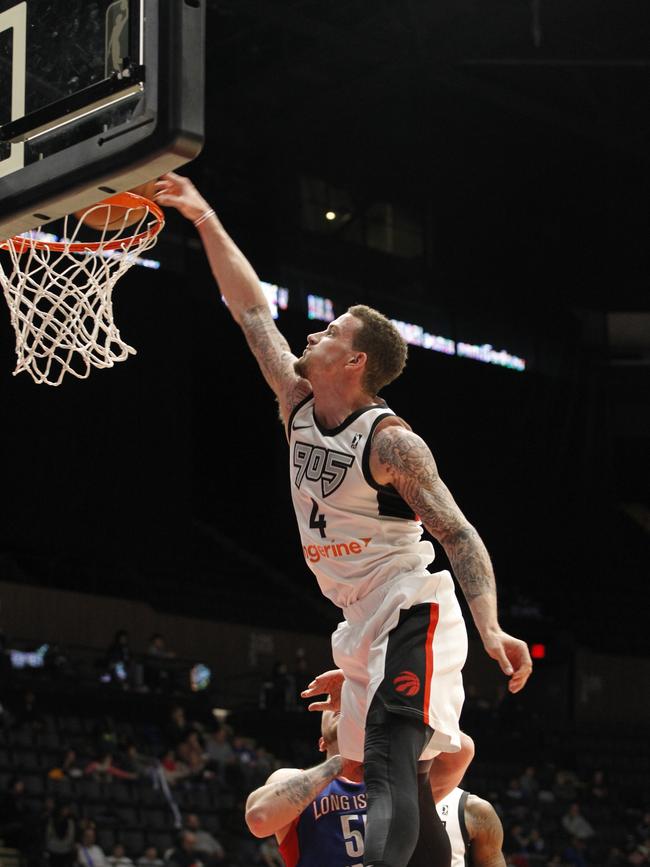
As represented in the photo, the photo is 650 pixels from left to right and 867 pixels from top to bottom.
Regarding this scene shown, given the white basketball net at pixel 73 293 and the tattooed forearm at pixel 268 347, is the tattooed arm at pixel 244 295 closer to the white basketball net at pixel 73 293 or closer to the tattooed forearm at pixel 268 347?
the tattooed forearm at pixel 268 347

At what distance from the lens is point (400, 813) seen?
3873 millimetres

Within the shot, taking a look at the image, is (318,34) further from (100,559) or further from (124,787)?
(124,787)

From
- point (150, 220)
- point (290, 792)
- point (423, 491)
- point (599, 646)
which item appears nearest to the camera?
point (423, 491)

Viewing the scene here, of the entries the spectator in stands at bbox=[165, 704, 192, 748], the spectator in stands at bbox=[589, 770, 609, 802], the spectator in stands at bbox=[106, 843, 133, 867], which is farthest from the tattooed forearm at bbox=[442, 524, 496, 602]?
the spectator in stands at bbox=[589, 770, 609, 802]

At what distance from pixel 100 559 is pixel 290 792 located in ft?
55.1

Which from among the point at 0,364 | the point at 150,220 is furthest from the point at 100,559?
the point at 150,220

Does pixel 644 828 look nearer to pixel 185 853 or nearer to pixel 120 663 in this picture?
pixel 120 663

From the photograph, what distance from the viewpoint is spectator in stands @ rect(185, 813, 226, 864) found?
1409cm

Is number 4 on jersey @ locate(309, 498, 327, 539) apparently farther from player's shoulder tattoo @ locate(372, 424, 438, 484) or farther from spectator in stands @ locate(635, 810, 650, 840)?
spectator in stands @ locate(635, 810, 650, 840)

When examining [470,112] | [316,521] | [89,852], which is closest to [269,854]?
[89,852]

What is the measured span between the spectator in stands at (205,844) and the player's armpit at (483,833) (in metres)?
9.57

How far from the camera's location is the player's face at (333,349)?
4512 millimetres

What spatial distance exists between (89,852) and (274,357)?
359 inches

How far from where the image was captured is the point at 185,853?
13656mm
